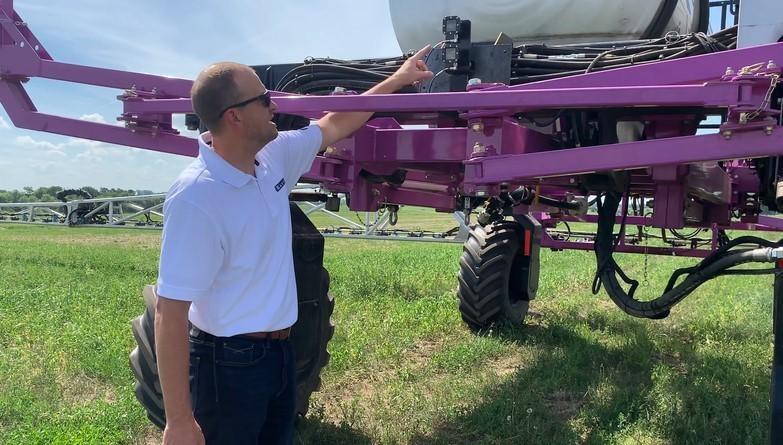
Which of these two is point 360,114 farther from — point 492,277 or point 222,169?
point 492,277

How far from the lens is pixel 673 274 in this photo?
3.42 m

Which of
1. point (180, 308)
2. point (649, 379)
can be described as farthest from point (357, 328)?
point (180, 308)

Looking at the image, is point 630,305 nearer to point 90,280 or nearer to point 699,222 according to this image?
point 699,222

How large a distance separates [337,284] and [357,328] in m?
2.60

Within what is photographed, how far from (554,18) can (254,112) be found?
186cm

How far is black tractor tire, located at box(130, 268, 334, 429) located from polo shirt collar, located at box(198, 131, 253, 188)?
0.95 metres

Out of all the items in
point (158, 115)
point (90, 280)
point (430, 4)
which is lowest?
point (90, 280)

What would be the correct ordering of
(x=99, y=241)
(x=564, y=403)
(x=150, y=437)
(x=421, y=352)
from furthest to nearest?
1. (x=99, y=241)
2. (x=421, y=352)
3. (x=564, y=403)
4. (x=150, y=437)

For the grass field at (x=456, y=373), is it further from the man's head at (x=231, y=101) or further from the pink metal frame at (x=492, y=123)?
the man's head at (x=231, y=101)

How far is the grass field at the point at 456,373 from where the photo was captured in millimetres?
3244

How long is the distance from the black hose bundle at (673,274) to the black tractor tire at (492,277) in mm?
1144

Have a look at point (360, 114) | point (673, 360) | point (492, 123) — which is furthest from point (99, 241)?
Result: point (492, 123)

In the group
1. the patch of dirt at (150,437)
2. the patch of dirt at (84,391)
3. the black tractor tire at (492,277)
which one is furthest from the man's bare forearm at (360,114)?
the black tractor tire at (492,277)

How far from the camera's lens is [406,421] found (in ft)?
11.1
